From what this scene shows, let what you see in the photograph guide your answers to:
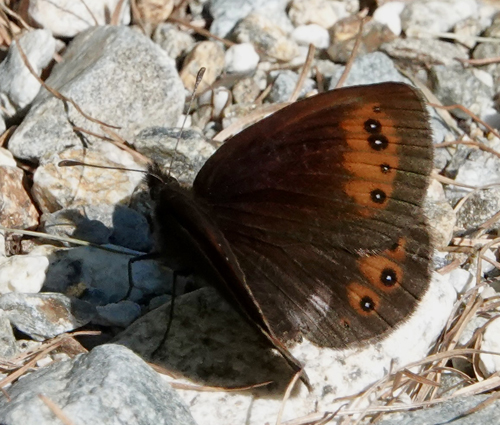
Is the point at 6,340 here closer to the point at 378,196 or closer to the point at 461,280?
the point at 378,196

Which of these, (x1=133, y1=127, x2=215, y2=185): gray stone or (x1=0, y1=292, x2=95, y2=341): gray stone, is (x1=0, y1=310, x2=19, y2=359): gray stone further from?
(x1=133, y1=127, x2=215, y2=185): gray stone

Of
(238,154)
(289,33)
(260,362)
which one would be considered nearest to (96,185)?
(238,154)

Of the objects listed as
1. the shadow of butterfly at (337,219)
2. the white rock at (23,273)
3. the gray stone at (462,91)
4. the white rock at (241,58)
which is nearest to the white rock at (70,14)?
the white rock at (241,58)

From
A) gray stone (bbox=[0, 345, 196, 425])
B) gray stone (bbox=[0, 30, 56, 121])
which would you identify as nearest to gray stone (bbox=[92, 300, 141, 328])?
gray stone (bbox=[0, 345, 196, 425])

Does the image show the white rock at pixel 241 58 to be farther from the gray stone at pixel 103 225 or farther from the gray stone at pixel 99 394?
the gray stone at pixel 99 394

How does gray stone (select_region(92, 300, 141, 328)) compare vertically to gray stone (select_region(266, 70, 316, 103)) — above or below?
below

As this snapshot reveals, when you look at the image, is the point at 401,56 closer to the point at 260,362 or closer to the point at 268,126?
the point at 268,126
